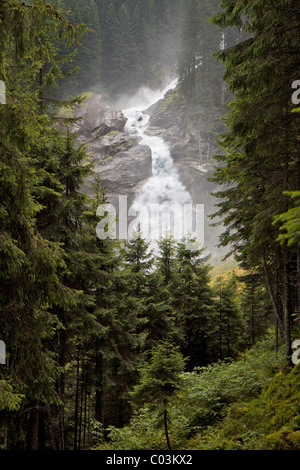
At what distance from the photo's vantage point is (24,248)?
15.4 ft

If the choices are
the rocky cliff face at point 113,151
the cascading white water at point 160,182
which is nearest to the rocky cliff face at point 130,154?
the rocky cliff face at point 113,151

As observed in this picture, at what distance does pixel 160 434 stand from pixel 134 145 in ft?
177

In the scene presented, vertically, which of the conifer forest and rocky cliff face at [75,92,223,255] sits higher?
rocky cliff face at [75,92,223,255]

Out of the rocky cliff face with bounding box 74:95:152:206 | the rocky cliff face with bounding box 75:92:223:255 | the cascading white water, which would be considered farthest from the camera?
the rocky cliff face with bounding box 75:92:223:255

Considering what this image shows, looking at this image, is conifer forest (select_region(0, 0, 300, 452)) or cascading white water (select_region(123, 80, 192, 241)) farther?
cascading white water (select_region(123, 80, 192, 241))

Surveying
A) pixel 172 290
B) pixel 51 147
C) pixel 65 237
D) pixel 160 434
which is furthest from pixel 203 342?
pixel 51 147

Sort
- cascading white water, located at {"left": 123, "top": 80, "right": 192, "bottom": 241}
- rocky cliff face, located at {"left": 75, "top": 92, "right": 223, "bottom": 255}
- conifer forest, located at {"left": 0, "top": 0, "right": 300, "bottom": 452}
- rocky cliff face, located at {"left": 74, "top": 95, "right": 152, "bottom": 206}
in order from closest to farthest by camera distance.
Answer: conifer forest, located at {"left": 0, "top": 0, "right": 300, "bottom": 452}
rocky cliff face, located at {"left": 74, "top": 95, "right": 152, "bottom": 206}
cascading white water, located at {"left": 123, "top": 80, "right": 192, "bottom": 241}
rocky cliff face, located at {"left": 75, "top": 92, "right": 223, "bottom": 255}

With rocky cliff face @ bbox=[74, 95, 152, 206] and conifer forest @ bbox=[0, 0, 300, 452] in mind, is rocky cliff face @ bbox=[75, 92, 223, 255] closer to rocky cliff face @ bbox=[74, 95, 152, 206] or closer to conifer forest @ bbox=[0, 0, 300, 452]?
rocky cliff face @ bbox=[74, 95, 152, 206]

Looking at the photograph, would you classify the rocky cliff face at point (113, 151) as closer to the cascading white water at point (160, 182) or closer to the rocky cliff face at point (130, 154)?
the rocky cliff face at point (130, 154)

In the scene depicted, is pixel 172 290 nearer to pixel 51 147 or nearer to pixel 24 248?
pixel 51 147

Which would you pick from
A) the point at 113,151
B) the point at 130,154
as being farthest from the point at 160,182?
the point at 113,151

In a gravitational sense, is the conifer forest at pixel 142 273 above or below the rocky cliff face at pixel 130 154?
below

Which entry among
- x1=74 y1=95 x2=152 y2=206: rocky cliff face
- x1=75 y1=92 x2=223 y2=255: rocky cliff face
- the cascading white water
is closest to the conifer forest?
the cascading white water

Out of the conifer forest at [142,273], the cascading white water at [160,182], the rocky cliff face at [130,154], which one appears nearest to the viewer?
the conifer forest at [142,273]
